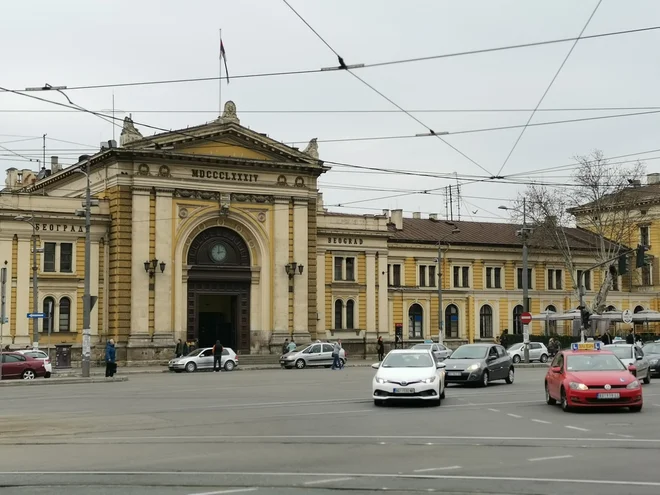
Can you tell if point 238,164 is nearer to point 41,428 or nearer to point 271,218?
point 271,218

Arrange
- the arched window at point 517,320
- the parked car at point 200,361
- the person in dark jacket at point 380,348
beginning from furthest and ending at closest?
the arched window at point 517,320
the person in dark jacket at point 380,348
the parked car at point 200,361

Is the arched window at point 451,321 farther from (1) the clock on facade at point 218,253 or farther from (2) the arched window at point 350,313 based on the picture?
(1) the clock on facade at point 218,253

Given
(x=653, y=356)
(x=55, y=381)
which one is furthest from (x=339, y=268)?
(x=55, y=381)

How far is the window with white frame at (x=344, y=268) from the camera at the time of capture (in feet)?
219

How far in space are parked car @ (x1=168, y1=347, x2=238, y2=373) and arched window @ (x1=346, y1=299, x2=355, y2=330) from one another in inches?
644

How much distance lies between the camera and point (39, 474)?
41.0ft

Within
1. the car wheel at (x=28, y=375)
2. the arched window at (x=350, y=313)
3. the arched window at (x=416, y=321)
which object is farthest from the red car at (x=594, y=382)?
the arched window at (x=416, y=321)

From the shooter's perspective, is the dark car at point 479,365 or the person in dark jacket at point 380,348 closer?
the dark car at point 479,365

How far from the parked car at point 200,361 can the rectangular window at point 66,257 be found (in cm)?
992

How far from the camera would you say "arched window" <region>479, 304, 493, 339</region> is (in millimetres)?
75062

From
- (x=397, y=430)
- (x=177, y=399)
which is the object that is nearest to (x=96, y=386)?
(x=177, y=399)

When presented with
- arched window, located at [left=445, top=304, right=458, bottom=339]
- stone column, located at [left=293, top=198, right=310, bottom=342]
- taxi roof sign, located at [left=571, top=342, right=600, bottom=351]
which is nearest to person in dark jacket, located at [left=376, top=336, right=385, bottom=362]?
stone column, located at [left=293, top=198, right=310, bottom=342]

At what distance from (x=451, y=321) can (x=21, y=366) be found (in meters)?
40.3

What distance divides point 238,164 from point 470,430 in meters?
42.8
